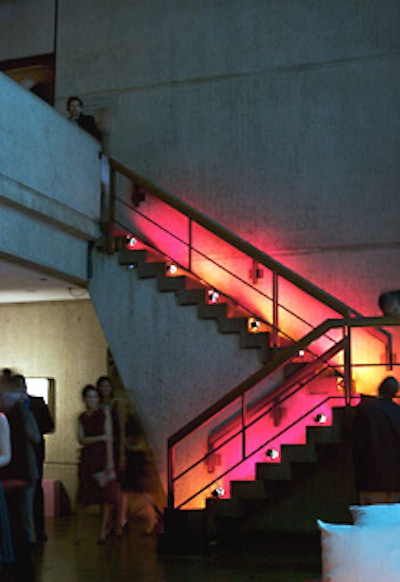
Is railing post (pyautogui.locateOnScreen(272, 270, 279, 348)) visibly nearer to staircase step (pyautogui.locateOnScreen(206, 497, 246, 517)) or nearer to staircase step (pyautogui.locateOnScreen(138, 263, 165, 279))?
staircase step (pyautogui.locateOnScreen(138, 263, 165, 279))

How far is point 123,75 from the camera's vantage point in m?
11.8

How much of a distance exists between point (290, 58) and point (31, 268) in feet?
13.9

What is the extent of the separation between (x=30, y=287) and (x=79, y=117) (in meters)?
2.28

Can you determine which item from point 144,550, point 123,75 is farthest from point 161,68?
point 144,550

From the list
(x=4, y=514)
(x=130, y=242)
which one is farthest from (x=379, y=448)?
(x=130, y=242)

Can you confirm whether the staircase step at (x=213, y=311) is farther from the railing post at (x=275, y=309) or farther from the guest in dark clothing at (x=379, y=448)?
the guest in dark clothing at (x=379, y=448)

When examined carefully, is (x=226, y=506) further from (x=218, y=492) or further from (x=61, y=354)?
(x=61, y=354)

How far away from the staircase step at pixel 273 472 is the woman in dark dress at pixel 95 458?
1.48 m

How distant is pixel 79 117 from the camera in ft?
36.4

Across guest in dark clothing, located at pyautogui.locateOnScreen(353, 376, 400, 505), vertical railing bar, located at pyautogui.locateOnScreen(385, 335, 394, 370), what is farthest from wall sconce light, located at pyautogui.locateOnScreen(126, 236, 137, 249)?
guest in dark clothing, located at pyautogui.locateOnScreen(353, 376, 400, 505)

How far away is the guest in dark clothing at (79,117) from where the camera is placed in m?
11.0

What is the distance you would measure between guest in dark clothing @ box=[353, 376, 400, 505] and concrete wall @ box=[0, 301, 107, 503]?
5.18 metres

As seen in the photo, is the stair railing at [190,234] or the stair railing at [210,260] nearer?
the stair railing at [210,260]

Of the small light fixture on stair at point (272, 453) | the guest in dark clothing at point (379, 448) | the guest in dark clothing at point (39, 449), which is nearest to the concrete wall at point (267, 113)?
the guest in dark clothing at point (39, 449)
